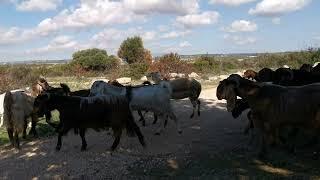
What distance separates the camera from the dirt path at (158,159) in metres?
9.42

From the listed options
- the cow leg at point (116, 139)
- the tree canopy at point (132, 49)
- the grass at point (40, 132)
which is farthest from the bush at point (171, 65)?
the cow leg at point (116, 139)

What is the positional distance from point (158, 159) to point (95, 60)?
188 feet

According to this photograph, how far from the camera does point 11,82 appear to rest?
34.9 metres

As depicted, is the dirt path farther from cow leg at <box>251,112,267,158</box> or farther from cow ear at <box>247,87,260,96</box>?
cow ear at <box>247,87,260,96</box>

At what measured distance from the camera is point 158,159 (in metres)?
10.6

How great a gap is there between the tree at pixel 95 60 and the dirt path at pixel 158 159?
151 ft

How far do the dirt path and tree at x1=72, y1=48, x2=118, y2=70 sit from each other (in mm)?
45998

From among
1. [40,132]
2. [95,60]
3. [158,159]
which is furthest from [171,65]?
[158,159]

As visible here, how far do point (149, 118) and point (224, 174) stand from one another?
320 inches

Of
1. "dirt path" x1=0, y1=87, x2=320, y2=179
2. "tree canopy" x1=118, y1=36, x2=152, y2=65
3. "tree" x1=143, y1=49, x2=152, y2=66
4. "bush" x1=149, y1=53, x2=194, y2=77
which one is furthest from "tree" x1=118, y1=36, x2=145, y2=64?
"dirt path" x1=0, y1=87, x2=320, y2=179

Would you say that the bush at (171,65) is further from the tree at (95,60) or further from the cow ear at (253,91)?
the cow ear at (253,91)

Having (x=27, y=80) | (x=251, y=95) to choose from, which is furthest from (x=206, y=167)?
(x=27, y=80)

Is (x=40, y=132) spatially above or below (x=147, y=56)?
below

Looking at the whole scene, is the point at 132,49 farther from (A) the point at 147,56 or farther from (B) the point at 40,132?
(B) the point at 40,132
